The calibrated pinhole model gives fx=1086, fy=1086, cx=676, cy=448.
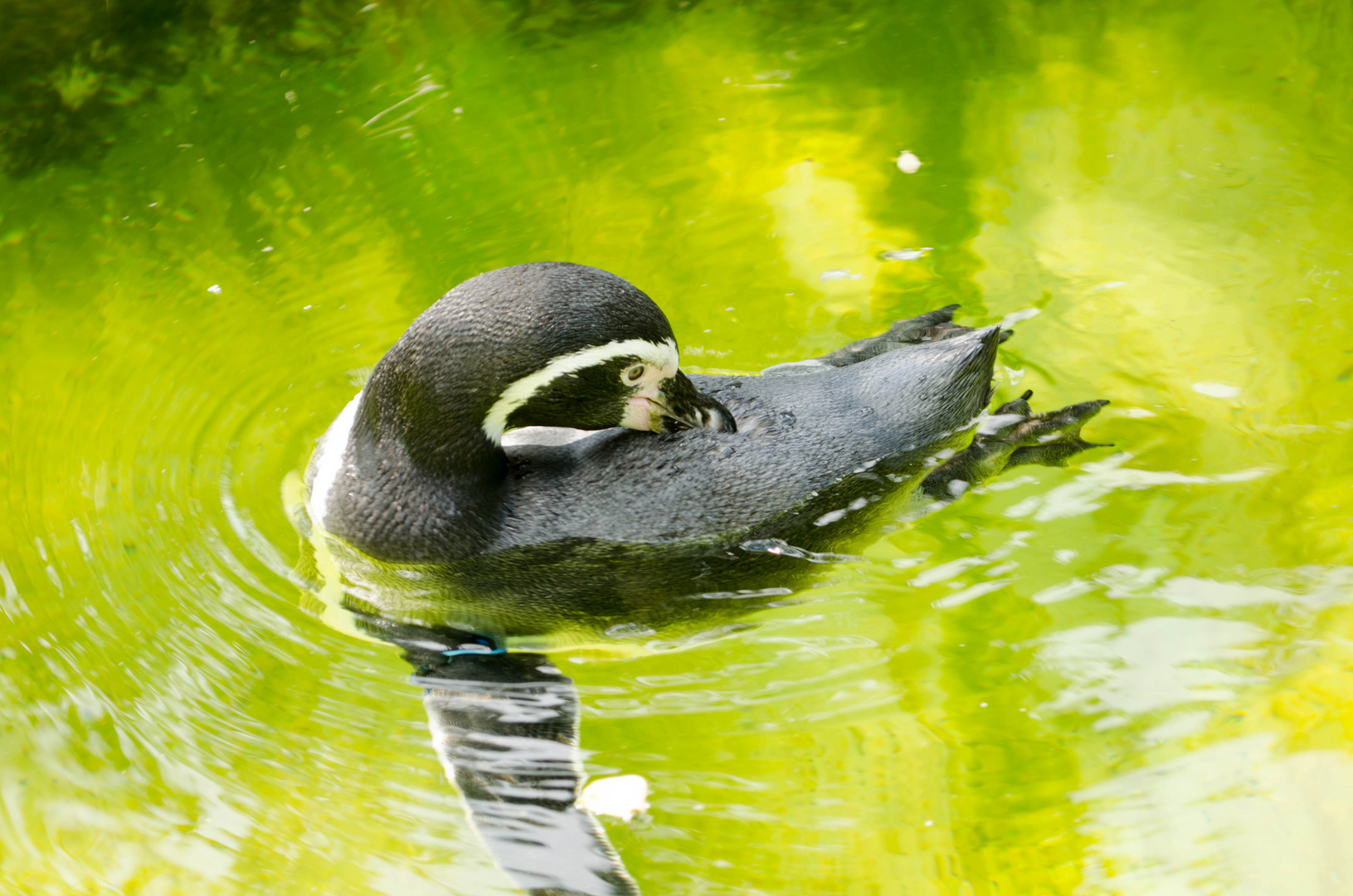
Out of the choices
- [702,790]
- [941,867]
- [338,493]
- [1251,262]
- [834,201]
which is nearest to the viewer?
[941,867]

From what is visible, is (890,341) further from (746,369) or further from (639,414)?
(639,414)

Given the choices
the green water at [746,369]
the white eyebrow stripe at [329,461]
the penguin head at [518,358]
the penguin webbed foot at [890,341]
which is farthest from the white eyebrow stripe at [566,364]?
the penguin webbed foot at [890,341]

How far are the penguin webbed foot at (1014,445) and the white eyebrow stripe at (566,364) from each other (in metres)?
0.73

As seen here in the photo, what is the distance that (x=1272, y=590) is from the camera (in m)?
2.21

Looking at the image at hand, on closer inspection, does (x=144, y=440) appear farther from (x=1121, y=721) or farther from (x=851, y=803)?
(x=1121, y=721)

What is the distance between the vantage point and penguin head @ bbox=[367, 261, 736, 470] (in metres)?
1.91

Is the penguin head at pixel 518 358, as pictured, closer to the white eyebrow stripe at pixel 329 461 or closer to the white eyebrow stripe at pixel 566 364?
the white eyebrow stripe at pixel 566 364

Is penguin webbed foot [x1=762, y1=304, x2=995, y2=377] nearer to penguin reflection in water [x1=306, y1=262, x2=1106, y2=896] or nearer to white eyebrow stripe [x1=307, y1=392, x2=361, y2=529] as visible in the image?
penguin reflection in water [x1=306, y1=262, x2=1106, y2=896]

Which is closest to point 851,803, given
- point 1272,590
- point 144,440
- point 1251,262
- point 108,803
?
point 1272,590

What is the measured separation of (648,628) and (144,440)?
1278mm

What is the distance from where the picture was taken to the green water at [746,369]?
6.01ft

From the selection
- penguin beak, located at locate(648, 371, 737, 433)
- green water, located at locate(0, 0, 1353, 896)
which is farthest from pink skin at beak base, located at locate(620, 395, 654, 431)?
green water, located at locate(0, 0, 1353, 896)

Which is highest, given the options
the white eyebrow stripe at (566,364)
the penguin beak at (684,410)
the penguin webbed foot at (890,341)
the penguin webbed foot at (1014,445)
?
the white eyebrow stripe at (566,364)

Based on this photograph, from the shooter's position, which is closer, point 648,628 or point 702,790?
point 702,790
